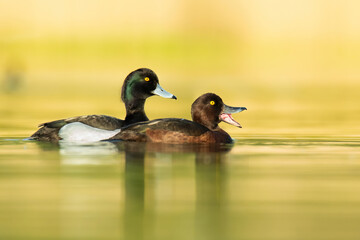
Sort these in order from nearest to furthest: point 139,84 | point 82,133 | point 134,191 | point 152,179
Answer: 1. point 134,191
2. point 152,179
3. point 82,133
4. point 139,84

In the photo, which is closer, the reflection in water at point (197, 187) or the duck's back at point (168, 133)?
the reflection in water at point (197, 187)

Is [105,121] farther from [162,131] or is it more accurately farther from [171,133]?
[171,133]

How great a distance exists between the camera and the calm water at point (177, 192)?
776cm

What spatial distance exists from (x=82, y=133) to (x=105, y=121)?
57cm

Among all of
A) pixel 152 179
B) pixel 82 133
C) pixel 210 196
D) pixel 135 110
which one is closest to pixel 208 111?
pixel 135 110

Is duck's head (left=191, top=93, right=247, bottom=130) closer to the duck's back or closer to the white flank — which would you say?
the duck's back

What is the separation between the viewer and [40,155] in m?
13.0

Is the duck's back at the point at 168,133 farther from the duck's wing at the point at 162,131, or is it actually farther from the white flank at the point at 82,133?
the white flank at the point at 82,133

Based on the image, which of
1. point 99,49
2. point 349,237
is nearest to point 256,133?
point 349,237

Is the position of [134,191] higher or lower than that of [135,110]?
lower

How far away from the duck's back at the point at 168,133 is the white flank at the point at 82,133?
0.29 meters

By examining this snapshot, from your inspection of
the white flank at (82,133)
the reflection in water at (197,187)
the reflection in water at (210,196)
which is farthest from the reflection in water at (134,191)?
the white flank at (82,133)

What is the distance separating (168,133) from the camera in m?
14.4

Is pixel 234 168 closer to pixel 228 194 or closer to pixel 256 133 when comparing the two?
pixel 228 194
